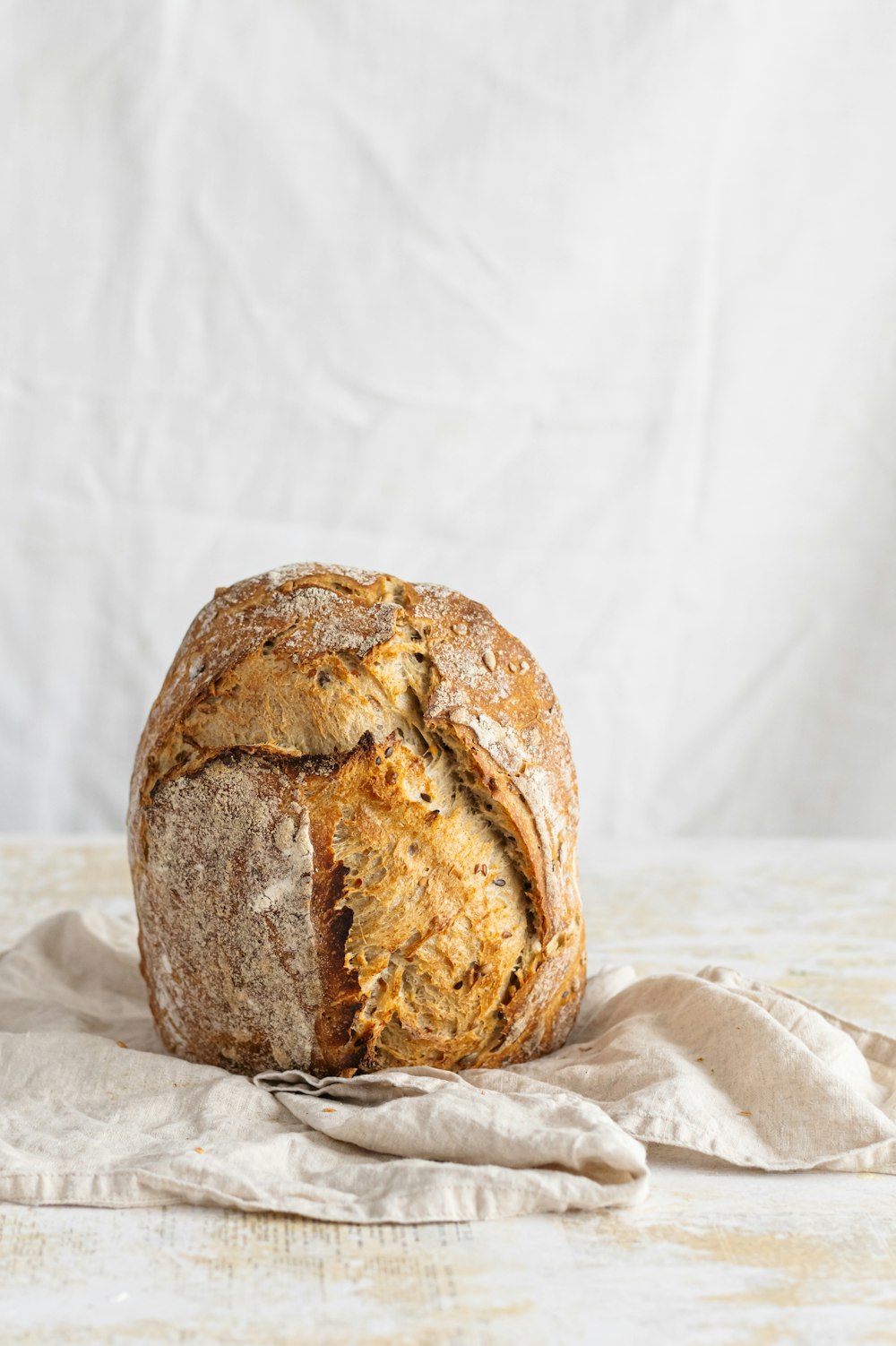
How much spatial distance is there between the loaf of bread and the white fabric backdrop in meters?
1.63

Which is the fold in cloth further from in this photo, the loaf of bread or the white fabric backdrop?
the white fabric backdrop

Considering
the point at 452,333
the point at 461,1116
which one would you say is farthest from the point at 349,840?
the point at 452,333

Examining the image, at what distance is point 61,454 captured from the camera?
3246 millimetres

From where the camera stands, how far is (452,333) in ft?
10.8

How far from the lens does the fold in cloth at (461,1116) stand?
Answer: 1.40 metres

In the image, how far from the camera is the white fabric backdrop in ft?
10.4

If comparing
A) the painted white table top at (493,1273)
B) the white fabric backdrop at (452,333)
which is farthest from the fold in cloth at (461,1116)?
the white fabric backdrop at (452,333)

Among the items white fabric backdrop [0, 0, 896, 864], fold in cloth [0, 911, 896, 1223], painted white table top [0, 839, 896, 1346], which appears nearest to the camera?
painted white table top [0, 839, 896, 1346]

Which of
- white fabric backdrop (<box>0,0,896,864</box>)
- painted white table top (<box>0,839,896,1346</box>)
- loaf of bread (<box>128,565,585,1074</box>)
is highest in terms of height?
white fabric backdrop (<box>0,0,896,864</box>)

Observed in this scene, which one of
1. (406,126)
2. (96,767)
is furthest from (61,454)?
(406,126)

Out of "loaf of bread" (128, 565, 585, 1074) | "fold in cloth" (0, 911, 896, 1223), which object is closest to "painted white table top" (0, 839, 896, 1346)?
"fold in cloth" (0, 911, 896, 1223)

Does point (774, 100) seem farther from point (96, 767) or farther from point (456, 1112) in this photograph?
A: point (456, 1112)

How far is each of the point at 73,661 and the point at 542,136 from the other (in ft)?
5.34

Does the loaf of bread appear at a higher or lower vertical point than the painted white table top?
higher
